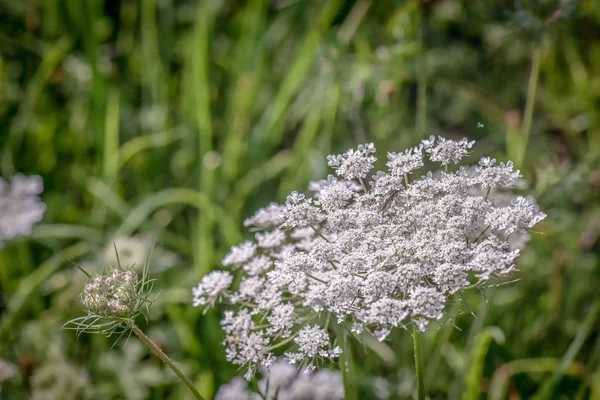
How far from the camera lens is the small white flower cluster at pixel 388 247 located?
29.5 inches

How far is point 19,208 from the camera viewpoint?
1818 millimetres

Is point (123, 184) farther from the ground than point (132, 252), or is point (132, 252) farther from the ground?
point (123, 184)

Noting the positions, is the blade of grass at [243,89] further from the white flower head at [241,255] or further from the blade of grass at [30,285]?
the white flower head at [241,255]

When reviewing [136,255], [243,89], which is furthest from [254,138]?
[136,255]

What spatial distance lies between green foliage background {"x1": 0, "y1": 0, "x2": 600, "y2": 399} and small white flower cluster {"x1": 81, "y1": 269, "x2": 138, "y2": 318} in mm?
845

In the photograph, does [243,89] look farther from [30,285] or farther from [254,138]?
[30,285]

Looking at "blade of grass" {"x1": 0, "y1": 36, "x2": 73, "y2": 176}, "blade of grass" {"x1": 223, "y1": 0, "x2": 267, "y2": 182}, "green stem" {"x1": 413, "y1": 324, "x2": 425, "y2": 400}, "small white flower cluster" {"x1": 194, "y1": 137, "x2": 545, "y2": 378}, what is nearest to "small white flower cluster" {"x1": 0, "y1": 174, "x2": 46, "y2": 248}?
"blade of grass" {"x1": 0, "y1": 36, "x2": 73, "y2": 176}

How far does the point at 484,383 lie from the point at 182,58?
186 cm

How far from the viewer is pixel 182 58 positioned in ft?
8.63

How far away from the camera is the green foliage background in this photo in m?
1.64

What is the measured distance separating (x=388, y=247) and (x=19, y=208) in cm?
142

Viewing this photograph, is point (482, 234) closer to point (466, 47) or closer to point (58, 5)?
point (466, 47)

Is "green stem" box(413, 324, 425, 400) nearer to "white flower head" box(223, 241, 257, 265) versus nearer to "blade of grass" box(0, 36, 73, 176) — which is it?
"white flower head" box(223, 241, 257, 265)

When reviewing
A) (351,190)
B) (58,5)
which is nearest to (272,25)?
(58,5)
